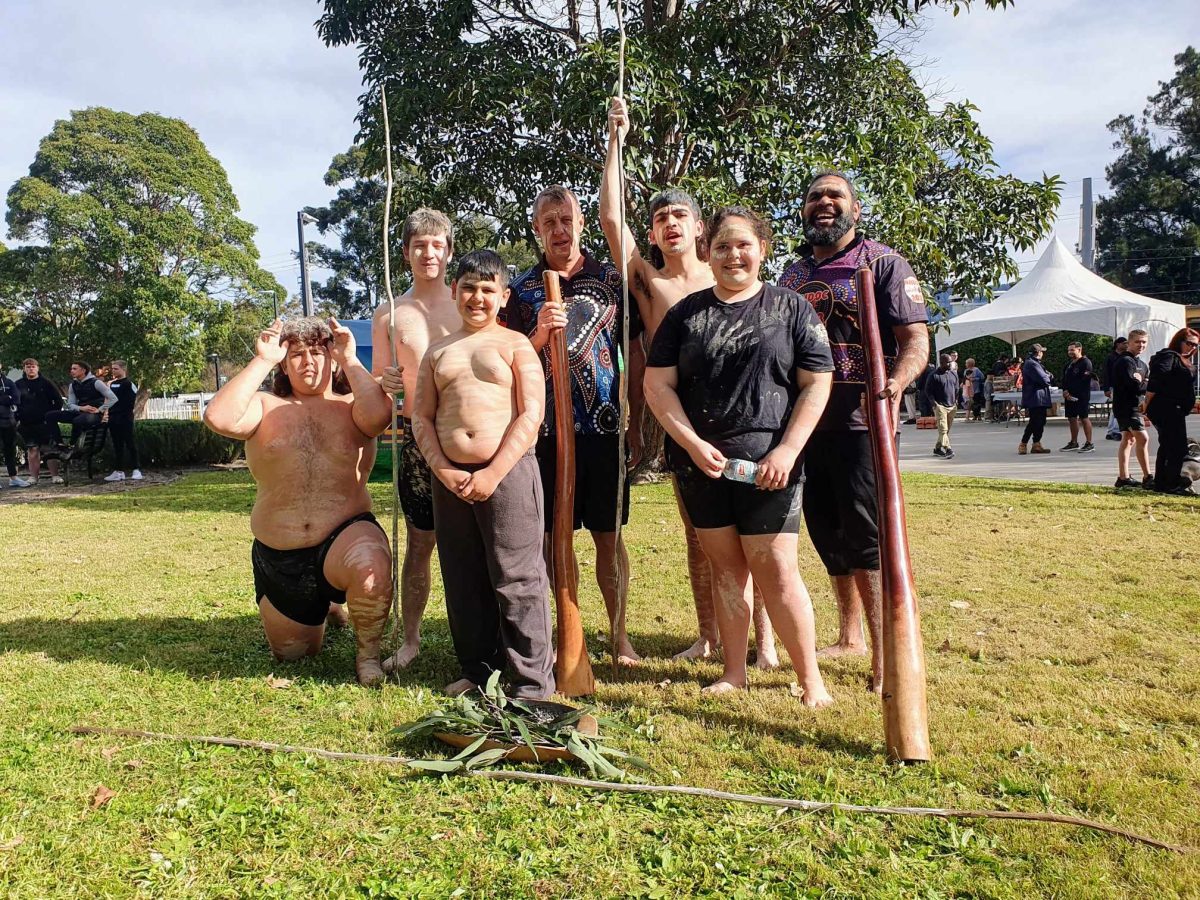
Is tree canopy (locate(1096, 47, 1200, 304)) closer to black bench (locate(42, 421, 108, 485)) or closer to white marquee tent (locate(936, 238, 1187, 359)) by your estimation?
white marquee tent (locate(936, 238, 1187, 359))

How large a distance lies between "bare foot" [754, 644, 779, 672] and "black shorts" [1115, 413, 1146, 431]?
8130 mm

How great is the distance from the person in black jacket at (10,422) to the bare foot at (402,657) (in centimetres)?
1224

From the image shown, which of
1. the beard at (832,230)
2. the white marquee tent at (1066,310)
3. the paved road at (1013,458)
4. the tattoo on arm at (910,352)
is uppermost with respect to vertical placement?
the white marquee tent at (1066,310)

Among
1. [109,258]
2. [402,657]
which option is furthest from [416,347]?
[109,258]

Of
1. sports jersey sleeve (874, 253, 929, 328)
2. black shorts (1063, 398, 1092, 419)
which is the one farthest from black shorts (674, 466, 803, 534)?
black shorts (1063, 398, 1092, 419)

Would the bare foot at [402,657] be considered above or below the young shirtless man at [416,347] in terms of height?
below

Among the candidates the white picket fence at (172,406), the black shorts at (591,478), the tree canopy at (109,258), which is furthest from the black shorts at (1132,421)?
the white picket fence at (172,406)

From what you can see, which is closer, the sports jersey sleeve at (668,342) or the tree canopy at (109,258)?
the sports jersey sleeve at (668,342)

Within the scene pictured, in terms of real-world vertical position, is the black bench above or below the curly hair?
below

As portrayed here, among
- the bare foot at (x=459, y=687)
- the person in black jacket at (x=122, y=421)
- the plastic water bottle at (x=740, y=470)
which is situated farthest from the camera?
the person in black jacket at (x=122, y=421)

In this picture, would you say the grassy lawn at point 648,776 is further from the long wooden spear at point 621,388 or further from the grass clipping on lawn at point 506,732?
the long wooden spear at point 621,388

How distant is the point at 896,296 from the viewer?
3807 mm

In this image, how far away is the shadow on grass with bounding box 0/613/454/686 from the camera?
439cm

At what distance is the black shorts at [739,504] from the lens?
11.6ft
